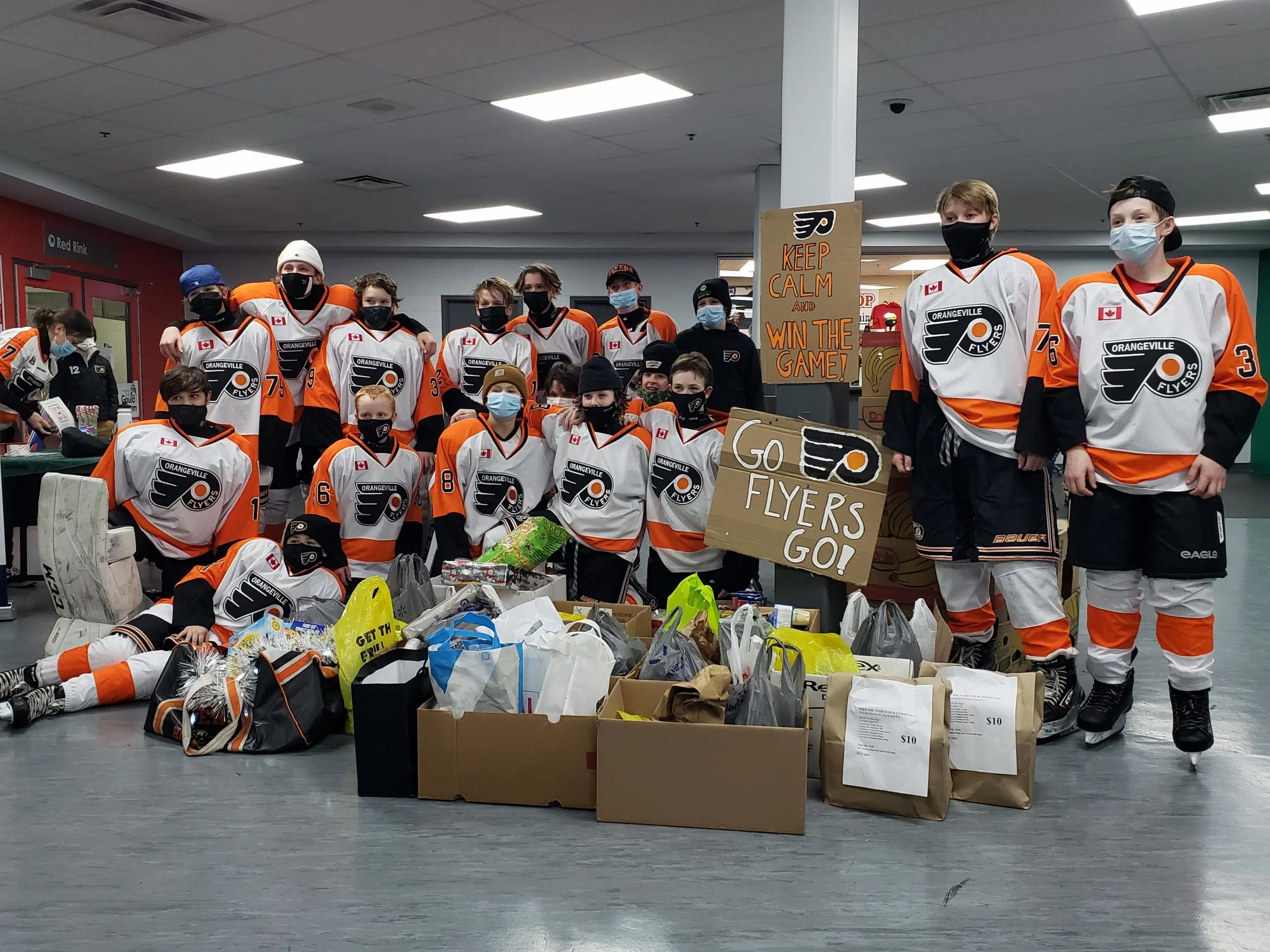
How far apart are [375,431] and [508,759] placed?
211cm

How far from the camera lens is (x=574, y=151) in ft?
27.5

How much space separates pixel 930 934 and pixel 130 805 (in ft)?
6.96

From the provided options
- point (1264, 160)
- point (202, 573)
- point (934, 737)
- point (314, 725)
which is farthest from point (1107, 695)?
point (1264, 160)

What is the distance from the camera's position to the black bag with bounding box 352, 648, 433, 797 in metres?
2.74

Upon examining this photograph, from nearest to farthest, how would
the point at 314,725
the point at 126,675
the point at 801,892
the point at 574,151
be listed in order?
1. the point at 801,892
2. the point at 314,725
3. the point at 126,675
4. the point at 574,151

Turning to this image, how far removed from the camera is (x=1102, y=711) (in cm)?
319

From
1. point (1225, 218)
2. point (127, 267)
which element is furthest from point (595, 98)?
point (1225, 218)

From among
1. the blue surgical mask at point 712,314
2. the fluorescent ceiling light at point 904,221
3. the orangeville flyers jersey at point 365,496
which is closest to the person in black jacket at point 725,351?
the blue surgical mask at point 712,314

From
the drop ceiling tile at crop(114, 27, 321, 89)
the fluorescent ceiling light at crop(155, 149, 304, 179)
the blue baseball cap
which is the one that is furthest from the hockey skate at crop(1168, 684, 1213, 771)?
the fluorescent ceiling light at crop(155, 149, 304, 179)

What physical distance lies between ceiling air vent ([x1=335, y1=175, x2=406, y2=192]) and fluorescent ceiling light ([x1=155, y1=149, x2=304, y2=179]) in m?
0.71

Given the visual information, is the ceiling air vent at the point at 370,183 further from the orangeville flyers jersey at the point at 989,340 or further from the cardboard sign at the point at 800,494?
the orangeville flyers jersey at the point at 989,340

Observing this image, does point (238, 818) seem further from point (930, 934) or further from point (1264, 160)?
point (1264, 160)

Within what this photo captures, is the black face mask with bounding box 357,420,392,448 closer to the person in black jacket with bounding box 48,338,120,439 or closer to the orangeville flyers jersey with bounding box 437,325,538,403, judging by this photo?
the orangeville flyers jersey with bounding box 437,325,538,403

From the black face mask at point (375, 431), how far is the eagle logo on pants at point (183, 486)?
2.15 feet
